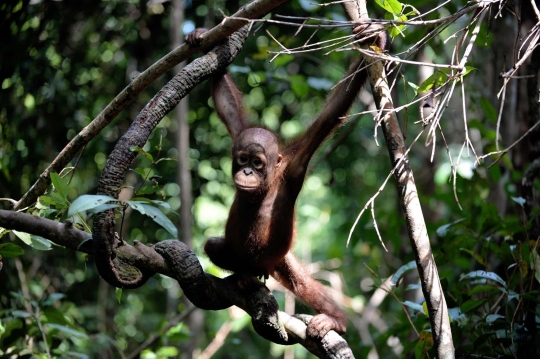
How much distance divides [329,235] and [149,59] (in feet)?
23.3

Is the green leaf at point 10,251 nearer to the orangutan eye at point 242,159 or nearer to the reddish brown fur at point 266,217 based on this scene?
the reddish brown fur at point 266,217

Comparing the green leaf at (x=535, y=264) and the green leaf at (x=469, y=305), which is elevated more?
the green leaf at (x=535, y=264)

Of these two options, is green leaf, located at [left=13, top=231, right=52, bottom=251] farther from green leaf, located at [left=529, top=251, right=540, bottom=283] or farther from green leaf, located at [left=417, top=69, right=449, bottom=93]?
green leaf, located at [left=529, top=251, right=540, bottom=283]

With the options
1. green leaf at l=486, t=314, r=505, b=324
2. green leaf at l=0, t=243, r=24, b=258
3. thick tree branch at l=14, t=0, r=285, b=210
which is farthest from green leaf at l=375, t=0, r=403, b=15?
green leaf at l=0, t=243, r=24, b=258

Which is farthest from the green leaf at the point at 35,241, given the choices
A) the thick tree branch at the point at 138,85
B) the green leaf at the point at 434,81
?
the green leaf at the point at 434,81

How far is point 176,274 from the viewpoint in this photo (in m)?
2.74

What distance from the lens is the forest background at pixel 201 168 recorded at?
3623 mm

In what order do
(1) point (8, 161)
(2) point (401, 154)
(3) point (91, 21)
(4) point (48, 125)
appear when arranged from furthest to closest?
(3) point (91, 21)
(4) point (48, 125)
(1) point (8, 161)
(2) point (401, 154)

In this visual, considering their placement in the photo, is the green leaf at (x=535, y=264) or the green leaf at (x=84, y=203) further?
the green leaf at (x=535, y=264)

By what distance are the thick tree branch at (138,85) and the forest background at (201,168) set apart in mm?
257

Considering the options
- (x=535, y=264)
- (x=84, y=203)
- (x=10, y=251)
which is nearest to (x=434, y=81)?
(x=535, y=264)

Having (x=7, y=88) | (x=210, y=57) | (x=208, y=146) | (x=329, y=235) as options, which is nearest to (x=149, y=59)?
(x=208, y=146)

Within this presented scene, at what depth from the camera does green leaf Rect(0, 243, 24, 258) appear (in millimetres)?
2801

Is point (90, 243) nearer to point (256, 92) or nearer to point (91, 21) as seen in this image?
point (91, 21)
